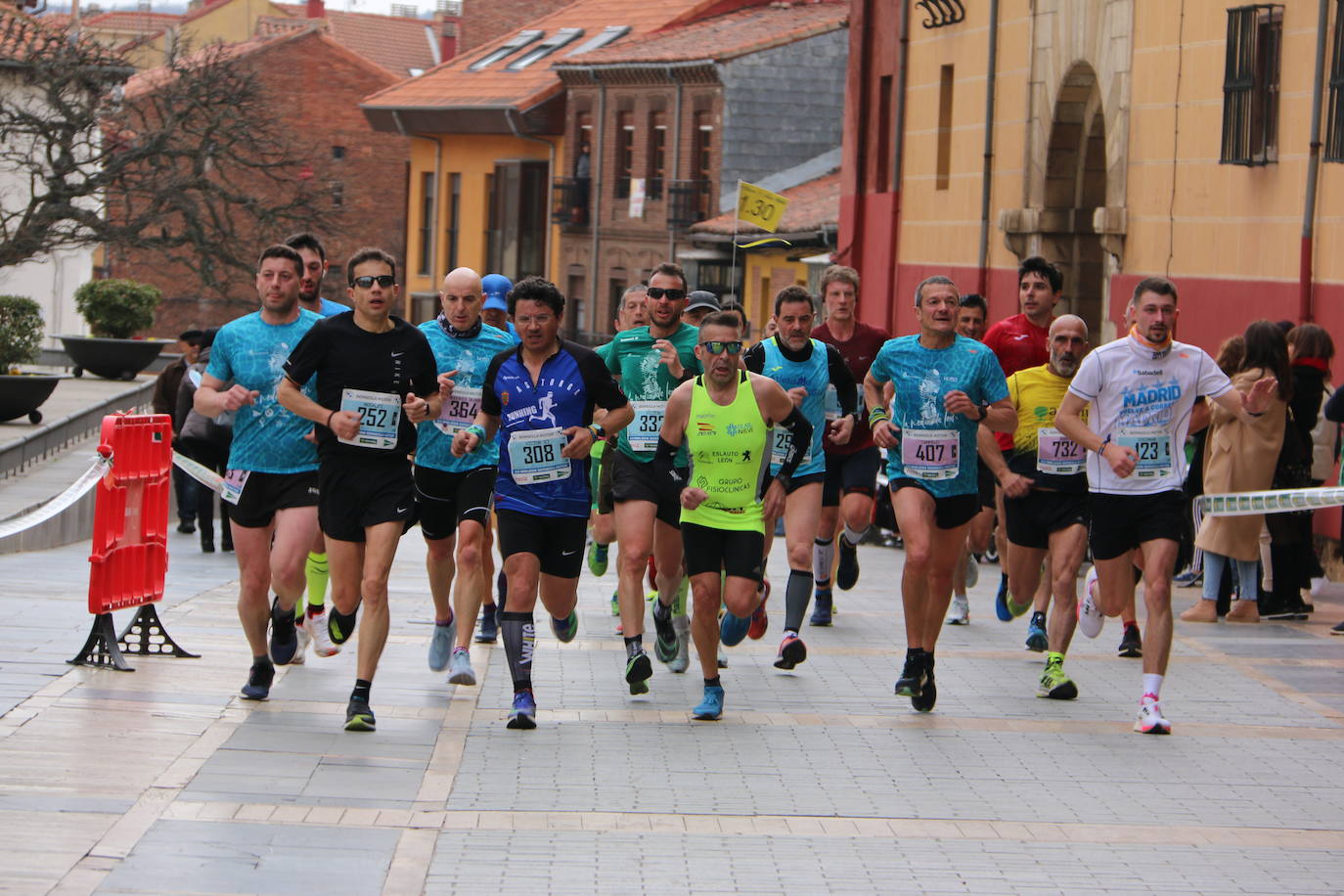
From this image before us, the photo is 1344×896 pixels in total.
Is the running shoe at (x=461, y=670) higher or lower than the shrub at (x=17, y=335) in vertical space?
lower


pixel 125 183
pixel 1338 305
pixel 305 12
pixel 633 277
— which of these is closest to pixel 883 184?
pixel 125 183

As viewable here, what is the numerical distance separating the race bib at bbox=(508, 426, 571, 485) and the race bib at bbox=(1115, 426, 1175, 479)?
8.41ft

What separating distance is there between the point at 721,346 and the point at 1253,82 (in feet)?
35.2

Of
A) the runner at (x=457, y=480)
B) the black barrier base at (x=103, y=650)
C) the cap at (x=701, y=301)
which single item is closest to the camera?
the black barrier base at (x=103, y=650)

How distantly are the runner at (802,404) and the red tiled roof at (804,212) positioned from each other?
82.8 feet

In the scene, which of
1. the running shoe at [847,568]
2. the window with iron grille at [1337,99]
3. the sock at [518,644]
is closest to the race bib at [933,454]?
the sock at [518,644]

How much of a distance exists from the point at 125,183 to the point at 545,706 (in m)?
27.7

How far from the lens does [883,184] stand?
108 feet

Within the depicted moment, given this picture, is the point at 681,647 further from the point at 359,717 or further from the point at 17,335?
the point at 17,335

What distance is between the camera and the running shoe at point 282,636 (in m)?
10.2

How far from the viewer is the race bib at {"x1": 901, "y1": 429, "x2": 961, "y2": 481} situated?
398 inches

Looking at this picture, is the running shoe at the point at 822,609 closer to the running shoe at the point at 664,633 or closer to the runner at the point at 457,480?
the running shoe at the point at 664,633

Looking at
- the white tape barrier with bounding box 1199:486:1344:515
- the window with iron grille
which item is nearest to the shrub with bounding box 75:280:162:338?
the window with iron grille

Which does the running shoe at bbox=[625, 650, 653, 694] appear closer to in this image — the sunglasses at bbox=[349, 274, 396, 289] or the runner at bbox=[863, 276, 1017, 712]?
the runner at bbox=[863, 276, 1017, 712]
